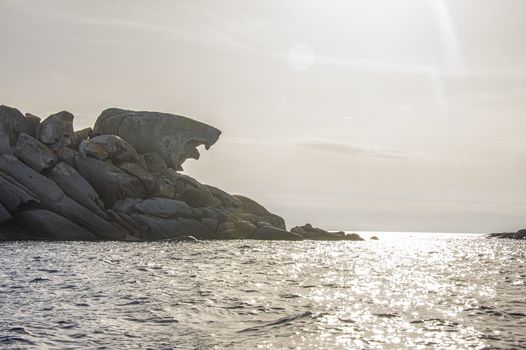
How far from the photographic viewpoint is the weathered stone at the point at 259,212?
75938 mm

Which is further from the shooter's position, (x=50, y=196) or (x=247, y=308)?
(x=50, y=196)

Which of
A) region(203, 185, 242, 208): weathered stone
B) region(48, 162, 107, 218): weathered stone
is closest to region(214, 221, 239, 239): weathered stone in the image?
region(203, 185, 242, 208): weathered stone

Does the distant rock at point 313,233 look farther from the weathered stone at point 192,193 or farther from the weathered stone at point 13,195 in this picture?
the weathered stone at point 13,195

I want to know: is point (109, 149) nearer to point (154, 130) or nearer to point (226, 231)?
point (154, 130)

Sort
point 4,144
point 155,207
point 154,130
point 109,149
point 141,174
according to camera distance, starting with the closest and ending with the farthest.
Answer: point 4,144 → point 155,207 → point 109,149 → point 141,174 → point 154,130

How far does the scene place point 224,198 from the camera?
7050cm

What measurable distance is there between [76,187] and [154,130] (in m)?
18.4

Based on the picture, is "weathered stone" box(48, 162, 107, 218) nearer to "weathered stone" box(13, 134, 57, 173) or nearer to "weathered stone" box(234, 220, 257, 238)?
"weathered stone" box(13, 134, 57, 173)

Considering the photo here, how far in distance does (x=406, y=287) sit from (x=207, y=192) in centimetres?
4606

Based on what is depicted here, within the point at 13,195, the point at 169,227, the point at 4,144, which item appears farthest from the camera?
the point at 169,227

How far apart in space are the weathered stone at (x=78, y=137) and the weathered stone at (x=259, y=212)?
73.5 ft

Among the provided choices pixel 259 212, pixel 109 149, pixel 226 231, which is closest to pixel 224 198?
pixel 259 212

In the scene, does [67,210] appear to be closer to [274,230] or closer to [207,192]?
[207,192]

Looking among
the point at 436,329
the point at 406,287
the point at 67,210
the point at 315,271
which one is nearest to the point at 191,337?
the point at 436,329
